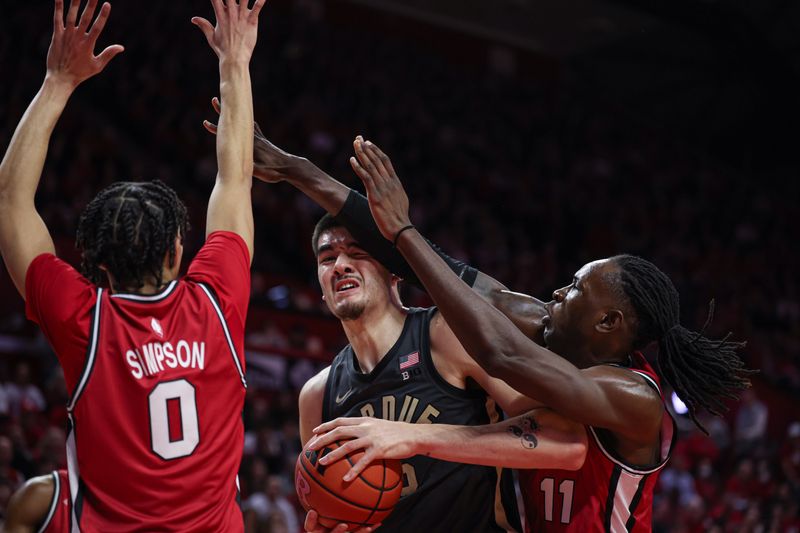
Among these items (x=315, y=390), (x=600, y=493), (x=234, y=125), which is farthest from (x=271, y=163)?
(x=600, y=493)

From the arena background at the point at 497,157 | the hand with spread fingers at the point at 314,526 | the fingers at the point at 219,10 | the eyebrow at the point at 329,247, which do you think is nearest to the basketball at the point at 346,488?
the hand with spread fingers at the point at 314,526

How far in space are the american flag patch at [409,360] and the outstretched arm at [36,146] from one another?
1606 mm

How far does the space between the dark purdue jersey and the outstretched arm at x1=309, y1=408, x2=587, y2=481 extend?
0.41 m

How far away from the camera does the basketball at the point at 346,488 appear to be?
10.0ft

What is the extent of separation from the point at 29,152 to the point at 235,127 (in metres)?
0.60

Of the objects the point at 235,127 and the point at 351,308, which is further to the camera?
the point at 351,308

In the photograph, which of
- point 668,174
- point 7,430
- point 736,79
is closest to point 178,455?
point 7,430

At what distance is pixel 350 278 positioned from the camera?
3910 millimetres

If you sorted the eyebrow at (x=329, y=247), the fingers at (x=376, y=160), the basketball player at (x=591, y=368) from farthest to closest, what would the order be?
the eyebrow at (x=329, y=247) < the fingers at (x=376, y=160) < the basketball player at (x=591, y=368)

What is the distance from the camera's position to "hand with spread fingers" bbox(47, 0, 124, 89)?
2752 mm

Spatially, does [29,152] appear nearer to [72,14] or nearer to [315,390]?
[72,14]

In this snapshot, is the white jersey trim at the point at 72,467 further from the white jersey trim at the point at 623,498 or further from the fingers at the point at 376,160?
the white jersey trim at the point at 623,498

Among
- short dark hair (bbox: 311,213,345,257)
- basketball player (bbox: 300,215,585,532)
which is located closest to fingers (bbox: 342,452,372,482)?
basketball player (bbox: 300,215,585,532)

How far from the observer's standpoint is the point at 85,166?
1134cm
